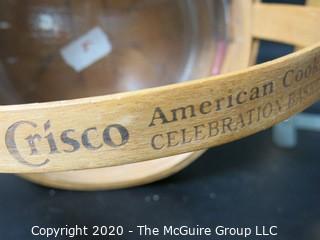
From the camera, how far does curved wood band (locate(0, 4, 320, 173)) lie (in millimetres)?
269

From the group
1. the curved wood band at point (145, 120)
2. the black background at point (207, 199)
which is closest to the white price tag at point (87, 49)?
the black background at point (207, 199)

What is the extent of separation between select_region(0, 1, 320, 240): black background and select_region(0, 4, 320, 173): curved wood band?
187mm

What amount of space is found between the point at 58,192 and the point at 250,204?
0.67ft

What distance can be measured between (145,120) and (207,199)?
9.9 inches

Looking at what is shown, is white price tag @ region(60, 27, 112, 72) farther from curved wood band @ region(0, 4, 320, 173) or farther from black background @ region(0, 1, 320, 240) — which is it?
curved wood band @ region(0, 4, 320, 173)

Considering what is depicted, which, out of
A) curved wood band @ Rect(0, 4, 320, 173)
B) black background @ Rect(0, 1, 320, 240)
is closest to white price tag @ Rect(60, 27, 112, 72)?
black background @ Rect(0, 1, 320, 240)

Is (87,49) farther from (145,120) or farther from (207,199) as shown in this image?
(145,120)

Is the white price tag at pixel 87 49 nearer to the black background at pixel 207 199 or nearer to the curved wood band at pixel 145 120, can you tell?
the black background at pixel 207 199

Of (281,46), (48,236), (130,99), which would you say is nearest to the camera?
(130,99)

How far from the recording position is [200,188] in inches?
20.8

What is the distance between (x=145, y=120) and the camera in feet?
0.91

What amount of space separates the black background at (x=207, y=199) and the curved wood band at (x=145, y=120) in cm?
19

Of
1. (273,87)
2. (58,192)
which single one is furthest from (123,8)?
(273,87)

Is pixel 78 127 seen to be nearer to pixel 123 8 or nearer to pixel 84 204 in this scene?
pixel 84 204
